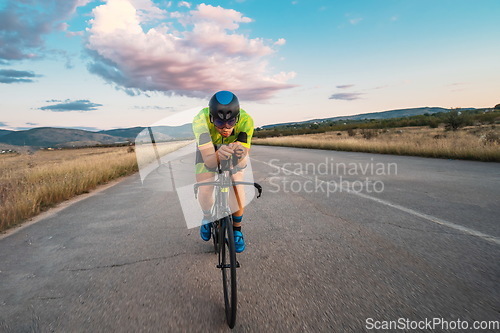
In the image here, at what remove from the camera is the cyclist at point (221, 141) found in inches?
97.3

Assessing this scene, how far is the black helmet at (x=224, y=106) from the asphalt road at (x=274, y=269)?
5.19 feet

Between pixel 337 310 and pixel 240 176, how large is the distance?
1529 mm

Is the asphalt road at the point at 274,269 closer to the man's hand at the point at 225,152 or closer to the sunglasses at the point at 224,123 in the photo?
the man's hand at the point at 225,152

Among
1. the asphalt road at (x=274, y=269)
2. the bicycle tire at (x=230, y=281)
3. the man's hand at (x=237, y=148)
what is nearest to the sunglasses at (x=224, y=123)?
the man's hand at (x=237, y=148)

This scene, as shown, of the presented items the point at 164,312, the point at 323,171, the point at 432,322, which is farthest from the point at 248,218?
the point at 323,171

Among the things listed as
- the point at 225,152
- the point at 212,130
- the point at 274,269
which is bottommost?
the point at 274,269

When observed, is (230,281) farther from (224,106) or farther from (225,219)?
(224,106)

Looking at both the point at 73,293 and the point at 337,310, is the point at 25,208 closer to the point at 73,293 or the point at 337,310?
the point at 73,293

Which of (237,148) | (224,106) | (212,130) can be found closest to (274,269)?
(237,148)

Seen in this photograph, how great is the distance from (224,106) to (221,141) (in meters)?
0.68

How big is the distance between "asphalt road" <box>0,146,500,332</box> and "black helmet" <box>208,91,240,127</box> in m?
1.58

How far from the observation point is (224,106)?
2.43m

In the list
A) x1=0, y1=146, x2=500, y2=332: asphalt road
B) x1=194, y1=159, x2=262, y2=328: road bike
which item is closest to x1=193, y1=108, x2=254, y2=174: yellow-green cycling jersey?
x1=194, y1=159, x2=262, y2=328: road bike

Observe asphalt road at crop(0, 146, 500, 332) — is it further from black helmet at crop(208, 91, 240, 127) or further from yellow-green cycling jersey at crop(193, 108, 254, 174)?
black helmet at crop(208, 91, 240, 127)
